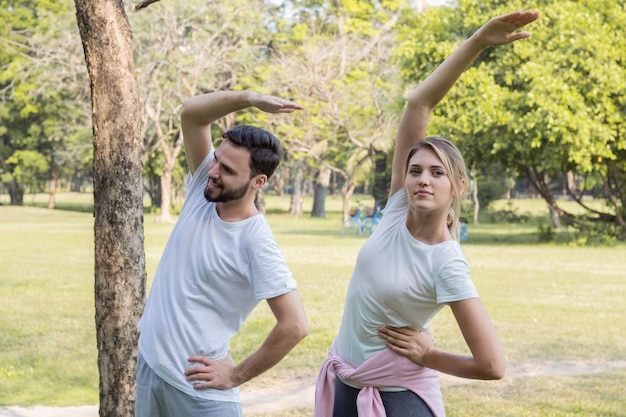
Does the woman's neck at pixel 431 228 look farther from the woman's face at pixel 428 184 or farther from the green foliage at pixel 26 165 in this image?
the green foliage at pixel 26 165

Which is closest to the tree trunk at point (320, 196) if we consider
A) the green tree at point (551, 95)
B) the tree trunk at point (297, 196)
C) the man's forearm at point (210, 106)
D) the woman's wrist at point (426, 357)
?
the tree trunk at point (297, 196)

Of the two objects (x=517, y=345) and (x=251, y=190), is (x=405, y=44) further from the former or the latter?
(x=251, y=190)

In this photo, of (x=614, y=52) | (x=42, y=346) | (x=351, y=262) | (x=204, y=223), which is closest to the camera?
(x=204, y=223)

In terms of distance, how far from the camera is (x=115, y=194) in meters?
4.43

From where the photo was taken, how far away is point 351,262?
63.6 feet

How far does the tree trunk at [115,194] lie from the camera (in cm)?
444

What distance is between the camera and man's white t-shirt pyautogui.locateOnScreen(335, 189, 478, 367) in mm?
2916

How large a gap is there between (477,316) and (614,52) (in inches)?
837

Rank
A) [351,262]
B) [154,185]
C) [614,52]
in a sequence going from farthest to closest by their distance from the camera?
[154,185], [614,52], [351,262]

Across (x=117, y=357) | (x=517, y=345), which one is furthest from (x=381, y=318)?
(x=517, y=345)

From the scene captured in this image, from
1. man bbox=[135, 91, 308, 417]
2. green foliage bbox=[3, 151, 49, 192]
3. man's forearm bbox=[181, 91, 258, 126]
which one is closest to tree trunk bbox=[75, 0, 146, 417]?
man's forearm bbox=[181, 91, 258, 126]

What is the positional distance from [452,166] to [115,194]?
199 cm

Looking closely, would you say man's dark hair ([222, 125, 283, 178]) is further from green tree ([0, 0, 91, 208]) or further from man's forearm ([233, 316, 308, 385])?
green tree ([0, 0, 91, 208])

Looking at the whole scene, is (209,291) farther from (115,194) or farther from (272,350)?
(115,194)
